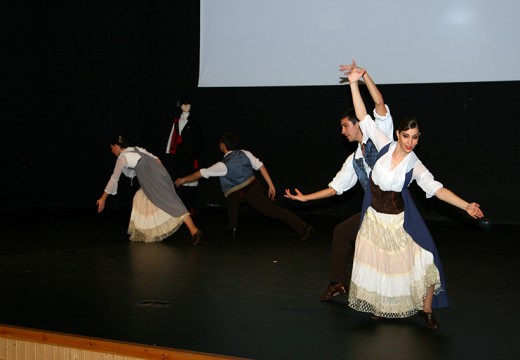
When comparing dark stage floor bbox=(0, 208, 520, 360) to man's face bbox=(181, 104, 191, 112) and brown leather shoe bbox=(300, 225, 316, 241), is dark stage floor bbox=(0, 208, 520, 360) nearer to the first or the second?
brown leather shoe bbox=(300, 225, 316, 241)

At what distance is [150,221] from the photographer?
676cm

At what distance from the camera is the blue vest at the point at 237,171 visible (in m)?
6.86

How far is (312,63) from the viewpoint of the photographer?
27.2ft

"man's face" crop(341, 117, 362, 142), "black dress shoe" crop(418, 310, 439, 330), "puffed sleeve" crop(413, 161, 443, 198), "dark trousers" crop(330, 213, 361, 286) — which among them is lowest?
"black dress shoe" crop(418, 310, 439, 330)

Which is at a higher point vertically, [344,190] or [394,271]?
[344,190]

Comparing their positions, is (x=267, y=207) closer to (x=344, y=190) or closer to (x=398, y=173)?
(x=344, y=190)

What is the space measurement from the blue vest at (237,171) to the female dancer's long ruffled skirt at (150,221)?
20.0 inches

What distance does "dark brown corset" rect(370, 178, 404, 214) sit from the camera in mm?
4124

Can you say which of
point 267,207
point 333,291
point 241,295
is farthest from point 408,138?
point 267,207

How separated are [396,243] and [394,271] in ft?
0.48

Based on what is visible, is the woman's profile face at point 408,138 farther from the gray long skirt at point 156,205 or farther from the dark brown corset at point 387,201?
the gray long skirt at point 156,205

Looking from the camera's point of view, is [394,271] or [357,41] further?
[357,41]

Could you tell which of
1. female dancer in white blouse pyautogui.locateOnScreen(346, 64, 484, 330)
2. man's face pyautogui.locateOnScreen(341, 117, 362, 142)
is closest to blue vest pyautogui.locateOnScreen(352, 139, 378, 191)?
man's face pyautogui.locateOnScreen(341, 117, 362, 142)

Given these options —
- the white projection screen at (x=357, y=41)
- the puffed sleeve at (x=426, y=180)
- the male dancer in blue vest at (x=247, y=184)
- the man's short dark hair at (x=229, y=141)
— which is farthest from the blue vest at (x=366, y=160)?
the white projection screen at (x=357, y=41)
